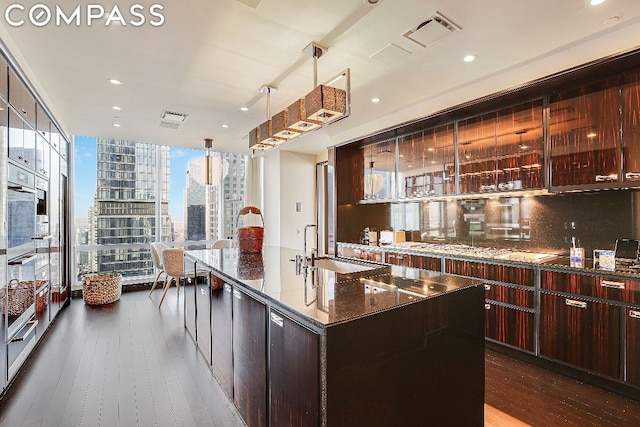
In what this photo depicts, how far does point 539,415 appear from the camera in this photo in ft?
6.96

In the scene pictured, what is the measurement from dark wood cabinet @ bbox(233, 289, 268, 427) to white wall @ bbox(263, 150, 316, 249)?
4.38 meters

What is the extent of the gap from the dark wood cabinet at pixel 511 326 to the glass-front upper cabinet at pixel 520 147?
118 cm

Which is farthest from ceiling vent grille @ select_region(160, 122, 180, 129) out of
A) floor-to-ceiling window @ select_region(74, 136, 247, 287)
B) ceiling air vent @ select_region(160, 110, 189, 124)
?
floor-to-ceiling window @ select_region(74, 136, 247, 287)

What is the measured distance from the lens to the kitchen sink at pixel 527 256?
302 cm

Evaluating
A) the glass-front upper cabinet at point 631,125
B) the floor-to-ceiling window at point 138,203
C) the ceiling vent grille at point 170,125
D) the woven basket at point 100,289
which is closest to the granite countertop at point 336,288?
the glass-front upper cabinet at point 631,125

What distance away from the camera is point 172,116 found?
4363 mm

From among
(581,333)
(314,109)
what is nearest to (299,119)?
(314,109)

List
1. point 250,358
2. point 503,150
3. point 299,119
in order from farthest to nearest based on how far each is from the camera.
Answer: point 503,150 → point 299,119 → point 250,358

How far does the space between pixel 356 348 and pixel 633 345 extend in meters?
2.36

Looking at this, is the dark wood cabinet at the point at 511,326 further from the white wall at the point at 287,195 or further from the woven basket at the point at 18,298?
the white wall at the point at 287,195

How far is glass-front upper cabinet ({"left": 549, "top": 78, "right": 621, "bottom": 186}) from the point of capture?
8.43 ft

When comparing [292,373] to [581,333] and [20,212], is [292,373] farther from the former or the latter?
[20,212]

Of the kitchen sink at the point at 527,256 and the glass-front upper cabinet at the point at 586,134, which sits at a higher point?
the glass-front upper cabinet at the point at 586,134

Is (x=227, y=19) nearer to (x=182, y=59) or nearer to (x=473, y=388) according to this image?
(x=182, y=59)
